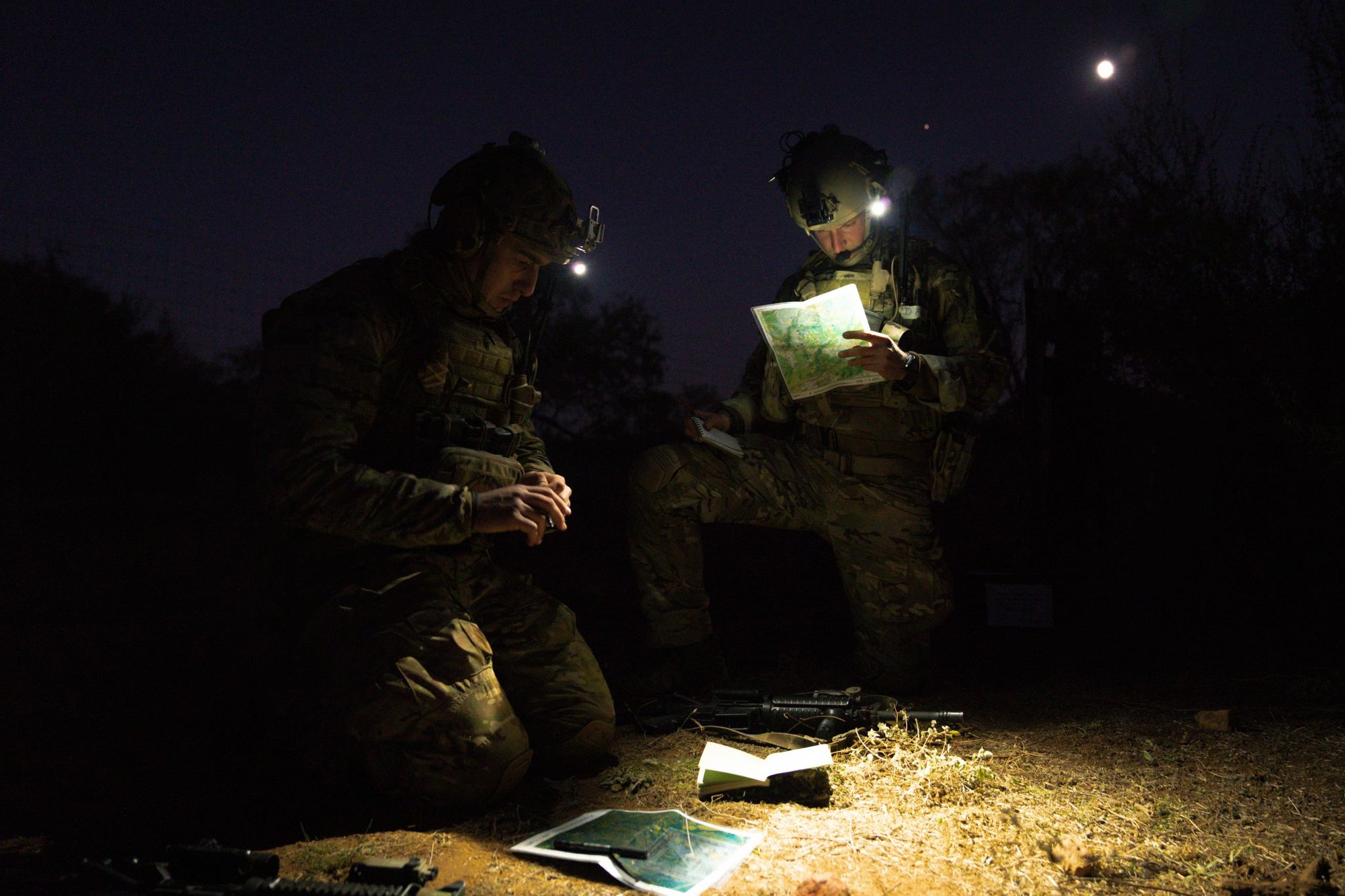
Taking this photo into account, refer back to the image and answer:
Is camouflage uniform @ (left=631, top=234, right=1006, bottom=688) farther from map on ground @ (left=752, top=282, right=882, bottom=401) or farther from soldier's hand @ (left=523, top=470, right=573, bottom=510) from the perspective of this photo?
soldier's hand @ (left=523, top=470, right=573, bottom=510)

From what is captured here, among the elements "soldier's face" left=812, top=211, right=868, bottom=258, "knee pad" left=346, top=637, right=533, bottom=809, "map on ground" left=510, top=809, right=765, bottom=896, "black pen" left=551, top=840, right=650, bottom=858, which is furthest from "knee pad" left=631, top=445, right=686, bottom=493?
"black pen" left=551, top=840, right=650, bottom=858

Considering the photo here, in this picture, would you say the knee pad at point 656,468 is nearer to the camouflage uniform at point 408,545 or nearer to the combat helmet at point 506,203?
the camouflage uniform at point 408,545

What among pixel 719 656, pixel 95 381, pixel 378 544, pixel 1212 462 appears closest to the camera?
pixel 378 544

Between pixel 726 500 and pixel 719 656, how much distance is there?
81 cm

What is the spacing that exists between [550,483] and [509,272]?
911 millimetres

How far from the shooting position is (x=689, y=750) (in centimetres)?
322

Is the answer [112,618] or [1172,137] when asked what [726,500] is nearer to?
[112,618]

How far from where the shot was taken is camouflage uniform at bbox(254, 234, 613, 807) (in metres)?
2.60

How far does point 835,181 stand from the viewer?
4039 millimetres

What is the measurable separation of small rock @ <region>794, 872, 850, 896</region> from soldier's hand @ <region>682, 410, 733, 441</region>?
8.11 feet

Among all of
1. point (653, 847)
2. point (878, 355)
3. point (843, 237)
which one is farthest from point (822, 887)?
point (843, 237)

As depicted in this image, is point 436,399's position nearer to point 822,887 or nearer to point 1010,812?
point 822,887

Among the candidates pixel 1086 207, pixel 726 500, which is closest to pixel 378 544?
pixel 726 500

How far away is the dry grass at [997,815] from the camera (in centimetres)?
209
